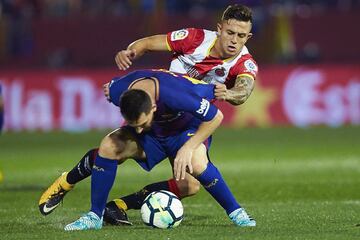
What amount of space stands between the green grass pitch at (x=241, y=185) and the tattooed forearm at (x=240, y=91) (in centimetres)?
107

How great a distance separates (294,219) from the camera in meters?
9.02

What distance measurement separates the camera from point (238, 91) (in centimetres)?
878

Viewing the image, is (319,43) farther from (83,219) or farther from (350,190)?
(83,219)

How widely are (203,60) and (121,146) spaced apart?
4.62ft

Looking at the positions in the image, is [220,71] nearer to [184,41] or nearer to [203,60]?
[203,60]

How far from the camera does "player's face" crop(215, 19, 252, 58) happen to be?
29.5 feet

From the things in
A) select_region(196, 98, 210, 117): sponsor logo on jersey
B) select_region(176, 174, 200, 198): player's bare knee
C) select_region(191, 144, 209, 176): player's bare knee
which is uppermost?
select_region(196, 98, 210, 117): sponsor logo on jersey

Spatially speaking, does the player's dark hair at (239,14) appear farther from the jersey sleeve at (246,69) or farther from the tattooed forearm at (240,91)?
the tattooed forearm at (240,91)

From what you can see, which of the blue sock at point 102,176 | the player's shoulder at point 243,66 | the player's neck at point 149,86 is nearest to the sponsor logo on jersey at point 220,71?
the player's shoulder at point 243,66

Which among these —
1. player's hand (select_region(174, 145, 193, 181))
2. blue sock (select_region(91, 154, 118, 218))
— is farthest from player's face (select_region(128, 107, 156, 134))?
blue sock (select_region(91, 154, 118, 218))

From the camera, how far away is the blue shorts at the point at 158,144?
852 cm

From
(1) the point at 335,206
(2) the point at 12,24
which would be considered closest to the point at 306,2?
(2) the point at 12,24

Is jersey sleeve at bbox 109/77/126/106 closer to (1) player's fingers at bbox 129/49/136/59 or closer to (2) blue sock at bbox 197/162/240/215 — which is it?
(1) player's fingers at bbox 129/49/136/59

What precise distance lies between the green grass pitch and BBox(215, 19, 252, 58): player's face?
1.53m
